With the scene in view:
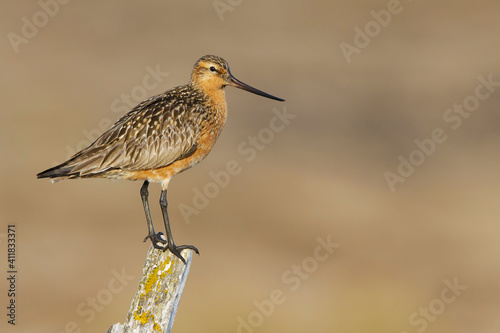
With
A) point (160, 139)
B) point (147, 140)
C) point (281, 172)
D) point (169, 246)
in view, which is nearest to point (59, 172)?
point (147, 140)

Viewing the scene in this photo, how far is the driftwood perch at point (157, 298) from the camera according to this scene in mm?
7680

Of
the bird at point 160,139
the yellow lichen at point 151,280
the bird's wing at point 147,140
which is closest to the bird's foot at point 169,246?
the bird at point 160,139

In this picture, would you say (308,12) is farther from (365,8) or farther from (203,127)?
(203,127)

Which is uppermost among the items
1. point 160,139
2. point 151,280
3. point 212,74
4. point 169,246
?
point 212,74

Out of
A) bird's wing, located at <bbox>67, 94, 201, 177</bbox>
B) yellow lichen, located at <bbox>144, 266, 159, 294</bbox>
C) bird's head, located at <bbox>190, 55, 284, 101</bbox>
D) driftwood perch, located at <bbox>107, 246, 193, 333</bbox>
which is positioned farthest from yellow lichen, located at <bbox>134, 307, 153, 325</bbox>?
bird's head, located at <bbox>190, 55, 284, 101</bbox>

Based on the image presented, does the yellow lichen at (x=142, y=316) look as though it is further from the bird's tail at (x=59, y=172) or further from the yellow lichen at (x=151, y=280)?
the bird's tail at (x=59, y=172)

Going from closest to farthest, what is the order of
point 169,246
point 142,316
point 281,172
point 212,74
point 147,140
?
point 142,316 < point 169,246 < point 147,140 < point 212,74 < point 281,172

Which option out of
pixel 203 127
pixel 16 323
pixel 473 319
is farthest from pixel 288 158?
pixel 203 127

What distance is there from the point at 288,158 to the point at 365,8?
46.7ft

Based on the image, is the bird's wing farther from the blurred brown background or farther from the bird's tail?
the blurred brown background

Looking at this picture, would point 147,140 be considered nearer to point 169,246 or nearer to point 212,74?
point 212,74

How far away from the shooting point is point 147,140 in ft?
32.1

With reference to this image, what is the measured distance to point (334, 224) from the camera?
23.3 meters

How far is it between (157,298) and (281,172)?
57.5 feet
